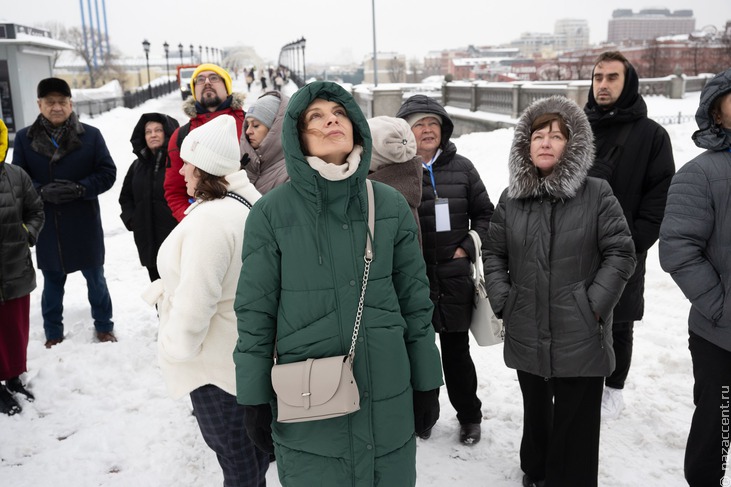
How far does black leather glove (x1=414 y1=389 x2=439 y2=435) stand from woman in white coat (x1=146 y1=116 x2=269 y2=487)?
0.94m

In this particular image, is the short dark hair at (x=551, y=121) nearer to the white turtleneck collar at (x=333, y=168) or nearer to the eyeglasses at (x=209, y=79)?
the white turtleneck collar at (x=333, y=168)

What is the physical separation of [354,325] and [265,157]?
2.15 metres

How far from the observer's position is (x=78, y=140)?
572 centimetres

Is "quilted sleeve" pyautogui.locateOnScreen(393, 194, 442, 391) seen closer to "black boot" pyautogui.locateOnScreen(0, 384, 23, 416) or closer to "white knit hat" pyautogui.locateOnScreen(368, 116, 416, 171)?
"white knit hat" pyautogui.locateOnScreen(368, 116, 416, 171)

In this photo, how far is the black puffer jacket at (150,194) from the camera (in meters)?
5.58

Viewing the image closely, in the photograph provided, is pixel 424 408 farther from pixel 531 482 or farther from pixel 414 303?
pixel 531 482

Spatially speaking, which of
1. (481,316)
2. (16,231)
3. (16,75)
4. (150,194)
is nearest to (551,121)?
(481,316)

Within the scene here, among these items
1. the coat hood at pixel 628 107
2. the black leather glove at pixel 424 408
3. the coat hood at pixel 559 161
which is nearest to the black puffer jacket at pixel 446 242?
the coat hood at pixel 559 161

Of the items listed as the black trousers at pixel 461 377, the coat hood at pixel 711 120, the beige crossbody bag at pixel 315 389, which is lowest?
the black trousers at pixel 461 377

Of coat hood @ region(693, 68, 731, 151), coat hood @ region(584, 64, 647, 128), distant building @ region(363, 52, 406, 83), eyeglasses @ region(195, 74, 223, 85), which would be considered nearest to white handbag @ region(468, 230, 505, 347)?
coat hood @ region(584, 64, 647, 128)

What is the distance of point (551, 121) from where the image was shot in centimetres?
319

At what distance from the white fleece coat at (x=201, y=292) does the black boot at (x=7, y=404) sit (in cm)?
242

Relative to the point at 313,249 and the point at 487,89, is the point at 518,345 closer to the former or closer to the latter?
the point at 313,249

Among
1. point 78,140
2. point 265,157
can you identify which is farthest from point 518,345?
point 78,140
